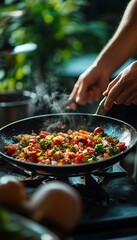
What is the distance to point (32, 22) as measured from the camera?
436 cm

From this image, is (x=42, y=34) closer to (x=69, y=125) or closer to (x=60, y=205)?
(x=69, y=125)

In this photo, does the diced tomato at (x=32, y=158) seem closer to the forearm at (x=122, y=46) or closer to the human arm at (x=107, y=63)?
the human arm at (x=107, y=63)

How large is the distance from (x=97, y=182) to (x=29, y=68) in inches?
103

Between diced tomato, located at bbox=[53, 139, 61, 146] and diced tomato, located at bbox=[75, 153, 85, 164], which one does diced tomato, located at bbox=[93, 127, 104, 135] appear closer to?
diced tomato, located at bbox=[53, 139, 61, 146]

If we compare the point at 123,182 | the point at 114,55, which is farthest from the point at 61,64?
the point at 123,182

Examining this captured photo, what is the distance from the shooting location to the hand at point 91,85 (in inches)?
91.7

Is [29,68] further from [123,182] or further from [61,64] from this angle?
[123,182]

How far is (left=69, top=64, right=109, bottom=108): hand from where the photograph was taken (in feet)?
7.64

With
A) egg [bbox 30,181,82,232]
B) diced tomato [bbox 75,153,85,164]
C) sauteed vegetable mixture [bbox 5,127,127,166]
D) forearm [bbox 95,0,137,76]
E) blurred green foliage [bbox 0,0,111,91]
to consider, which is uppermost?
egg [bbox 30,181,82,232]

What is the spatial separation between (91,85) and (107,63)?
17cm

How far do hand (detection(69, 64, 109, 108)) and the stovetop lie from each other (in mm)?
491

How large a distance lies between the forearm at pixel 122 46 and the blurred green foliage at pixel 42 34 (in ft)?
5.30

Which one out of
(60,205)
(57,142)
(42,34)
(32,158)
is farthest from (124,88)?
(42,34)

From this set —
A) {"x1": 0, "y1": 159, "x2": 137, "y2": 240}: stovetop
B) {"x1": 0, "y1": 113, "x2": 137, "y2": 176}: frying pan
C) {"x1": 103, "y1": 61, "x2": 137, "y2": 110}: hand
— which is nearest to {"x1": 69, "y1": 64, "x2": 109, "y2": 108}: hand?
{"x1": 0, "y1": 113, "x2": 137, "y2": 176}: frying pan
